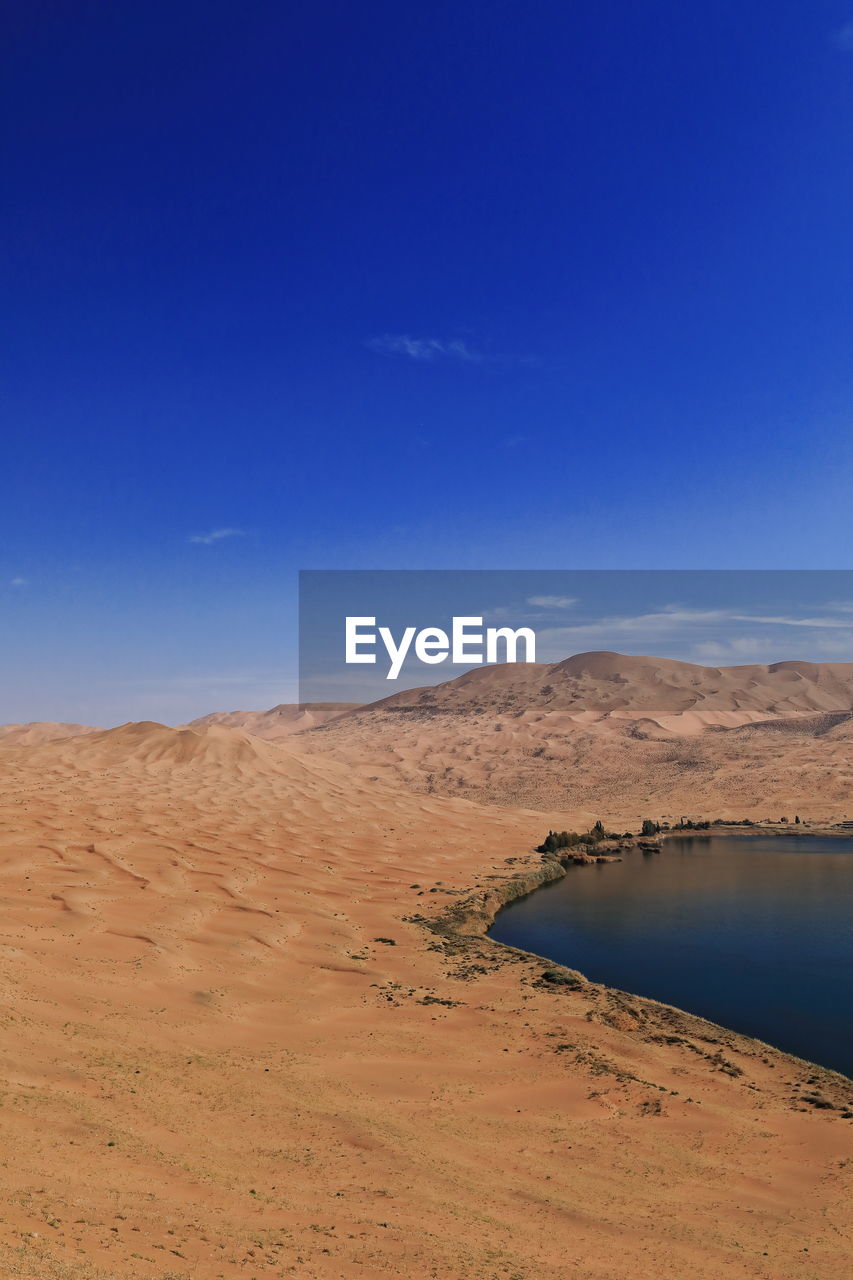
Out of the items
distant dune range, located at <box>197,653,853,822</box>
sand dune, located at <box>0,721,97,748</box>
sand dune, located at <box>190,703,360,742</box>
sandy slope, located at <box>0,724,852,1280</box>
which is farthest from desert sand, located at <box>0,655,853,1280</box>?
sand dune, located at <box>190,703,360,742</box>

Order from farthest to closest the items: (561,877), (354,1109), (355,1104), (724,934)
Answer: (561,877) → (724,934) → (355,1104) → (354,1109)

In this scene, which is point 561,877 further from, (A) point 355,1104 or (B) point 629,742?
(B) point 629,742

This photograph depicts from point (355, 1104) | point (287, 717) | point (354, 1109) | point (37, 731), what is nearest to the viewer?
point (354, 1109)

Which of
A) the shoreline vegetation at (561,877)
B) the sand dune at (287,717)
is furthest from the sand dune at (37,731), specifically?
the shoreline vegetation at (561,877)

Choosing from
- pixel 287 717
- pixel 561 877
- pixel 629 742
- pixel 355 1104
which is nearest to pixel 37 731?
pixel 287 717

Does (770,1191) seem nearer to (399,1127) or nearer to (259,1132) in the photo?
(399,1127)

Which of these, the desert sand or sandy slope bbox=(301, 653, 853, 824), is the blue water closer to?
the desert sand
